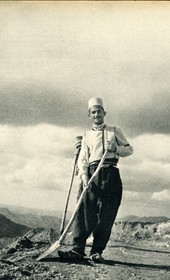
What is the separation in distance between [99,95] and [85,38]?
1.41 ft

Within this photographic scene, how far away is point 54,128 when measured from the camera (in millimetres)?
2287

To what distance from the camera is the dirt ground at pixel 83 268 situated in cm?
183

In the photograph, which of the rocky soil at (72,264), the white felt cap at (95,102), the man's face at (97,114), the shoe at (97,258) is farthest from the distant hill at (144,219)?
the white felt cap at (95,102)

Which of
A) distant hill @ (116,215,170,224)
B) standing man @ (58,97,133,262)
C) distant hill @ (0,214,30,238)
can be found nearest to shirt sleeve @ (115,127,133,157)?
standing man @ (58,97,133,262)

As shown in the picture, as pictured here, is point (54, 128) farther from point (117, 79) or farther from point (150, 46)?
point (150, 46)

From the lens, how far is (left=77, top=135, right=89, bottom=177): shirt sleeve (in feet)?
6.99

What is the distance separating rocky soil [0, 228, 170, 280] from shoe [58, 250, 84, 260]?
29mm

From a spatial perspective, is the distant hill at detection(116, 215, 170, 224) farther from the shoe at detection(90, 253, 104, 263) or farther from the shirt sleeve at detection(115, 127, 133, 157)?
the shirt sleeve at detection(115, 127, 133, 157)

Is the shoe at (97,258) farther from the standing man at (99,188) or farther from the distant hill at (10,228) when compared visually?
the distant hill at (10,228)

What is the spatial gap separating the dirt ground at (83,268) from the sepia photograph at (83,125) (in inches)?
0.9

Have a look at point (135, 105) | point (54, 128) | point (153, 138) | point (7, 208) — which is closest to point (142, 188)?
point (153, 138)

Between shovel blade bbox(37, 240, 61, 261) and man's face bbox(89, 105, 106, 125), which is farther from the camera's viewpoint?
man's face bbox(89, 105, 106, 125)

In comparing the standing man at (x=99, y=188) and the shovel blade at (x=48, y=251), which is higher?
Result: the standing man at (x=99, y=188)

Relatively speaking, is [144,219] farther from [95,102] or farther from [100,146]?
[95,102]
